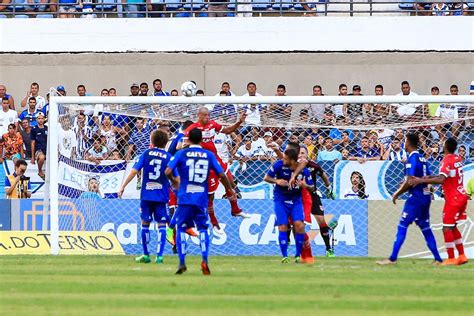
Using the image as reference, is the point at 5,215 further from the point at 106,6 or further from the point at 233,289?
the point at 233,289

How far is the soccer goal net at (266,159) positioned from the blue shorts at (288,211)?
3.89 meters

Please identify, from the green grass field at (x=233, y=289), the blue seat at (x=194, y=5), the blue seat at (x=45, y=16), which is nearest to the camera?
the green grass field at (x=233, y=289)

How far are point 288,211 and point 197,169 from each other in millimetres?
3689

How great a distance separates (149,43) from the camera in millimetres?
33156

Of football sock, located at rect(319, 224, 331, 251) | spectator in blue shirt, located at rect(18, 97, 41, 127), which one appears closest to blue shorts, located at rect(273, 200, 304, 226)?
football sock, located at rect(319, 224, 331, 251)

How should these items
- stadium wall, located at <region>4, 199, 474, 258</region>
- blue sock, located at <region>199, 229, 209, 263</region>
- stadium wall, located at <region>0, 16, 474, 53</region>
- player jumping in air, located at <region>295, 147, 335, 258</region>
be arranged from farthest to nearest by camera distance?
stadium wall, located at <region>0, 16, 474, 53</region> → stadium wall, located at <region>4, 199, 474, 258</region> → player jumping in air, located at <region>295, 147, 335, 258</region> → blue sock, located at <region>199, 229, 209, 263</region>

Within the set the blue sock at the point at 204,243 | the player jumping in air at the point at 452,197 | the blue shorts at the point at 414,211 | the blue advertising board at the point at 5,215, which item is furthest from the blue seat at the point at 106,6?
the blue sock at the point at 204,243

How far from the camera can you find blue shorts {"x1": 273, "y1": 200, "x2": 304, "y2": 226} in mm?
19609

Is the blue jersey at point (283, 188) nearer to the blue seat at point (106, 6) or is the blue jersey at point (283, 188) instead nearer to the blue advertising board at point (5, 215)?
the blue advertising board at point (5, 215)

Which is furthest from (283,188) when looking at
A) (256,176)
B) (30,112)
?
(30,112)

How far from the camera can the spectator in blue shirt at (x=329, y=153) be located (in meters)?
24.6

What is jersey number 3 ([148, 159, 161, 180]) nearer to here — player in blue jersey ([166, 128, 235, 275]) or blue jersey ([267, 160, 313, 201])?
blue jersey ([267, 160, 313, 201])

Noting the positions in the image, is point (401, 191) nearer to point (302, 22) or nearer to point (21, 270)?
point (21, 270)

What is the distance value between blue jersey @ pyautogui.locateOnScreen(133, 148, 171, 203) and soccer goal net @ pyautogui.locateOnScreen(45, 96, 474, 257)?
4037 mm
